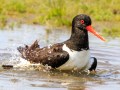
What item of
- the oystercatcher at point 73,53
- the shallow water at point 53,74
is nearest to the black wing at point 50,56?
the oystercatcher at point 73,53

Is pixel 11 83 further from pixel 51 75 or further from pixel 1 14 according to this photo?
pixel 1 14

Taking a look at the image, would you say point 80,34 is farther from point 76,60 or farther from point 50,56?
point 50,56

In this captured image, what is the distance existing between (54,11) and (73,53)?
24.5ft

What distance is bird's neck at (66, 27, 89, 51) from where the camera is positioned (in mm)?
9875

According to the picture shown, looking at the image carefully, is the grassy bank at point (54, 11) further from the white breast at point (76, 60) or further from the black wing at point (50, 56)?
the white breast at point (76, 60)

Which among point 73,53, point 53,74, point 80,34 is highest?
point 80,34

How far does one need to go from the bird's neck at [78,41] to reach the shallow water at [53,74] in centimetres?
52

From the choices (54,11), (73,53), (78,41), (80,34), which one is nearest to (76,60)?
(73,53)

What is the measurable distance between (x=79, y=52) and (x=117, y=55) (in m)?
2.52

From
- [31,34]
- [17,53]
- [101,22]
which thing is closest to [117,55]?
[17,53]

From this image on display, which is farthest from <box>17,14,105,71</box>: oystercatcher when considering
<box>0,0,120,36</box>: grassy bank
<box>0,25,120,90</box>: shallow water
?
<box>0,0,120,36</box>: grassy bank

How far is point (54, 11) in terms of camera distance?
17.1 meters

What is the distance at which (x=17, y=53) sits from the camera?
12.0 metres

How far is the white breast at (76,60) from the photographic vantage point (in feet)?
31.8
